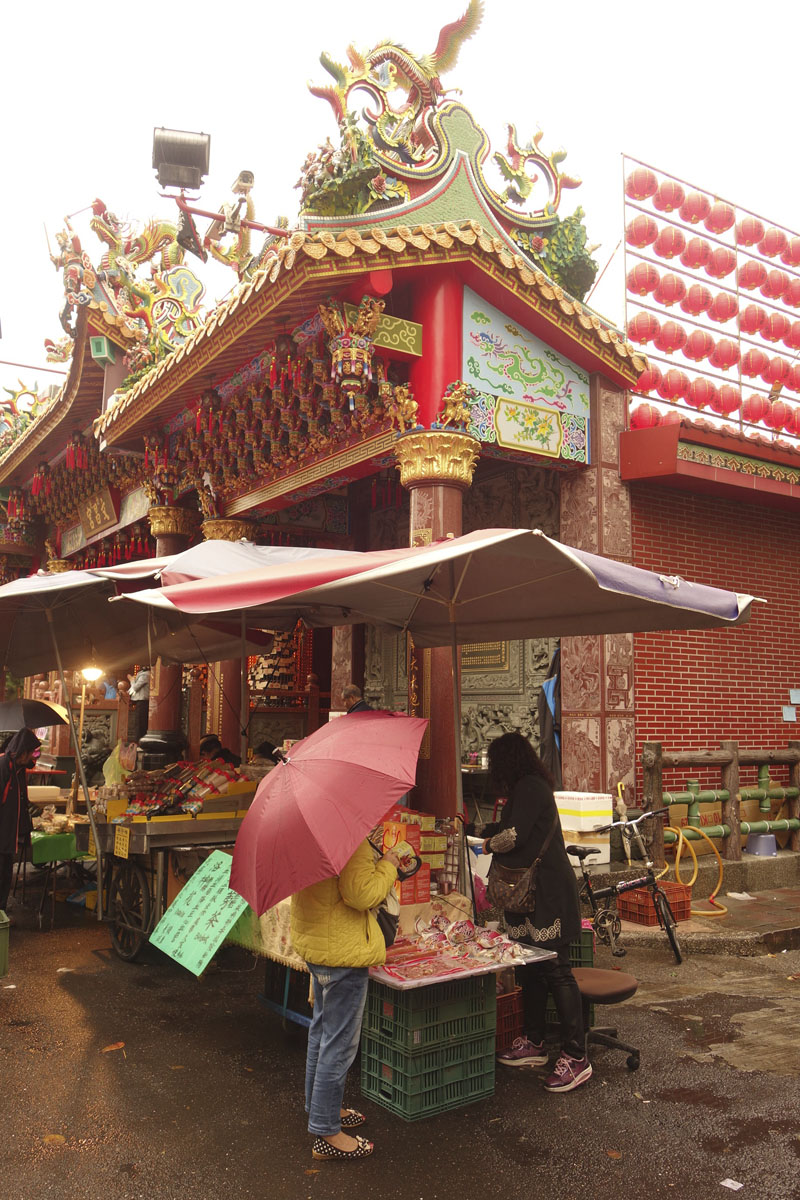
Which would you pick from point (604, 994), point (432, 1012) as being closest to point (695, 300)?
point (604, 994)

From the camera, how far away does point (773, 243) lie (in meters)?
11.5

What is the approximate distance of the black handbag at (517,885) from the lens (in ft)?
15.3

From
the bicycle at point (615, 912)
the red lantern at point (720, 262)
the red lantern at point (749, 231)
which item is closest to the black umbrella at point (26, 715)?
the bicycle at point (615, 912)

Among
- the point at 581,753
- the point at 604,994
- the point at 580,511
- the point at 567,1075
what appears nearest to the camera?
the point at 567,1075

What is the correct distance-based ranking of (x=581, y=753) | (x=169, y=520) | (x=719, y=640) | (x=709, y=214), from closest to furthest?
(x=581, y=753), (x=719, y=640), (x=709, y=214), (x=169, y=520)

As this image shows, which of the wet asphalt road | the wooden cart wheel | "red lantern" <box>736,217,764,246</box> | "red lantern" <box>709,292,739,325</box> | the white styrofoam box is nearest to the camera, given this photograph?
the wet asphalt road

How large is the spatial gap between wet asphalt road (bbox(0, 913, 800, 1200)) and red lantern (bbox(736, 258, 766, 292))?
28.3 feet

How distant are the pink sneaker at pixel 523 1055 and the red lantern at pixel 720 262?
368 inches

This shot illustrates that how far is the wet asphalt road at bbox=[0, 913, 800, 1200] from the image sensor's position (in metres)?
3.63

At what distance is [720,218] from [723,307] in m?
1.12

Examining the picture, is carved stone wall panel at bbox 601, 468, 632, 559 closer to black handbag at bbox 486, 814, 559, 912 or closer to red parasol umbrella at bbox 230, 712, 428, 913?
black handbag at bbox 486, 814, 559, 912

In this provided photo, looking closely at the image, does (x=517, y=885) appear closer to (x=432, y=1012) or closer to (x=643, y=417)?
(x=432, y=1012)

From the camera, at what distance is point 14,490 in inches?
714

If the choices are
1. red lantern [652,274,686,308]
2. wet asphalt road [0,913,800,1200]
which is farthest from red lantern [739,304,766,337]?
wet asphalt road [0,913,800,1200]
